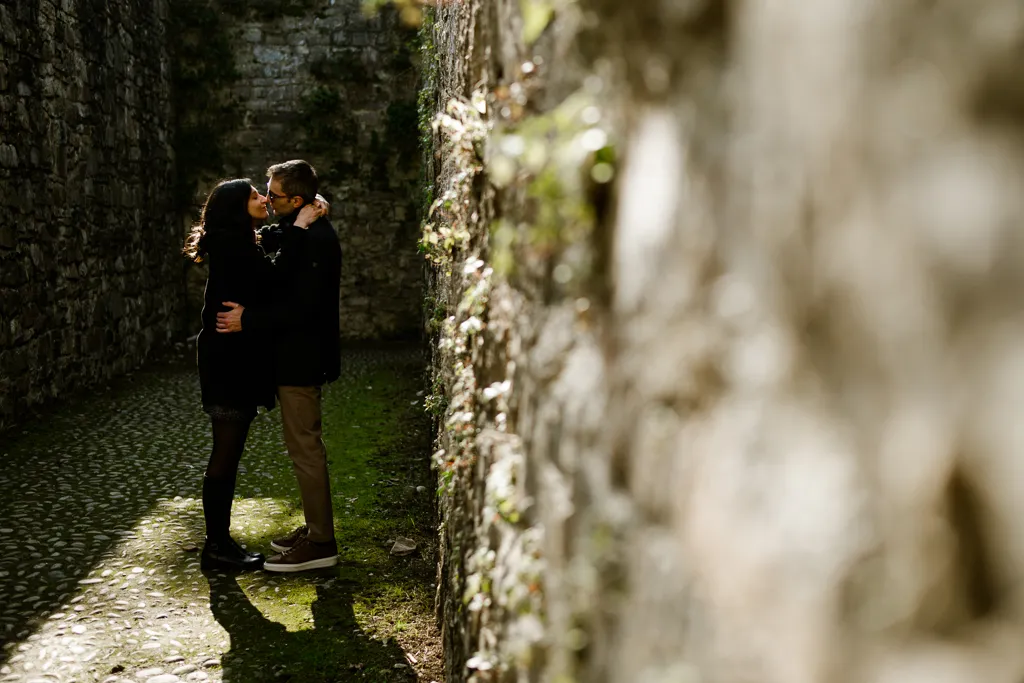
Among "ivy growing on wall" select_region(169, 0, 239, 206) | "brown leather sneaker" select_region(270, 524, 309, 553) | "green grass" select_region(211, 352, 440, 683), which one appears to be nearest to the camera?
"green grass" select_region(211, 352, 440, 683)

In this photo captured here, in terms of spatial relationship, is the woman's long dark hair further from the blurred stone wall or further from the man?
the blurred stone wall

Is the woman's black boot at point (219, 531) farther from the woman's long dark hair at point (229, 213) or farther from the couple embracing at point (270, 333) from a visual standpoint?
the woman's long dark hair at point (229, 213)

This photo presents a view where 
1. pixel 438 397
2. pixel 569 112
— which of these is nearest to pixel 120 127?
pixel 438 397

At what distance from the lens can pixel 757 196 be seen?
82 cm

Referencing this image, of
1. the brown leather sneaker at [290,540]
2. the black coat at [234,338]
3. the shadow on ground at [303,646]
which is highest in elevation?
the black coat at [234,338]

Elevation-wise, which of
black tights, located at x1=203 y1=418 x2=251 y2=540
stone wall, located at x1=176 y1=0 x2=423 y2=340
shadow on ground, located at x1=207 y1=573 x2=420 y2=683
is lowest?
shadow on ground, located at x1=207 y1=573 x2=420 y2=683

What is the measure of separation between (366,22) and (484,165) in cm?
959

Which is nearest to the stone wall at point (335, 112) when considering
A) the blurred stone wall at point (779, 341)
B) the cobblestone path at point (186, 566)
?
the cobblestone path at point (186, 566)

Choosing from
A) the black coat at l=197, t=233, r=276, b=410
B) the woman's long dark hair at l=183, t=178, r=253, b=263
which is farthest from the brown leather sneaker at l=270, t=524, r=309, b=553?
the woman's long dark hair at l=183, t=178, r=253, b=263

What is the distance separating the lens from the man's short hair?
4.11 m

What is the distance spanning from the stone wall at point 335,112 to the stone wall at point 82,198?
2.70 feet

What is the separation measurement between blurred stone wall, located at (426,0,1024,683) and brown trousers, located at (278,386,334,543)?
2.83 meters

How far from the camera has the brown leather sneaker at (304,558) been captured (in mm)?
4219

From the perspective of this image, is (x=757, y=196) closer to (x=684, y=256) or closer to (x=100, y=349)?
(x=684, y=256)
